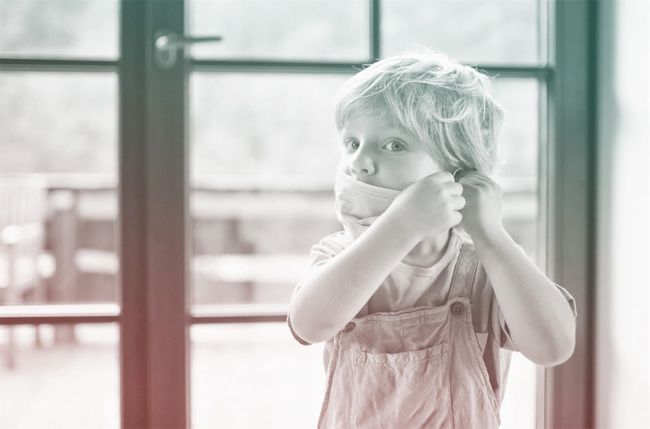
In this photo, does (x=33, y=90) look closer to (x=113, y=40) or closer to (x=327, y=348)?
(x=113, y=40)

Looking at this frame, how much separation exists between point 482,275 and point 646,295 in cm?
50

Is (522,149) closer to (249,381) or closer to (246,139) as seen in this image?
(246,139)

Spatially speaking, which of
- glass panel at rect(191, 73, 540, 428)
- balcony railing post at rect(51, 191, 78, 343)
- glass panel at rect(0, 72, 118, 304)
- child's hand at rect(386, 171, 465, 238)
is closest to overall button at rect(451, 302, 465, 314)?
child's hand at rect(386, 171, 465, 238)

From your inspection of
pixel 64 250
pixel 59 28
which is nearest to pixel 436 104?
pixel 59 28

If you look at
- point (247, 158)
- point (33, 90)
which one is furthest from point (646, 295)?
point (33, 90)

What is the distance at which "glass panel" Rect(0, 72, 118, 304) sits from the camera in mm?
1154

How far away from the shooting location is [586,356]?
1.14 metres

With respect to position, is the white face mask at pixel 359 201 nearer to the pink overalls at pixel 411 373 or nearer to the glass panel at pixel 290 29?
the pink overalls at pixel 411 373

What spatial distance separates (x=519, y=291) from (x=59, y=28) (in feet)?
3.30

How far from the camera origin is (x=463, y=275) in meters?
0.67

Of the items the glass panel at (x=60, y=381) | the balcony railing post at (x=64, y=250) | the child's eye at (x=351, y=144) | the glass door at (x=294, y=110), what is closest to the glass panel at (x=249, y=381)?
the glass door at (x=294, y=110)

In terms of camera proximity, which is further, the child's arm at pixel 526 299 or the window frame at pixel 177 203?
the window frame at pixel 177 203

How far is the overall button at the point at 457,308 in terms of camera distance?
2.15ft

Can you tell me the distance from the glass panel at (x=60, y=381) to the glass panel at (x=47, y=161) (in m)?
0.10
